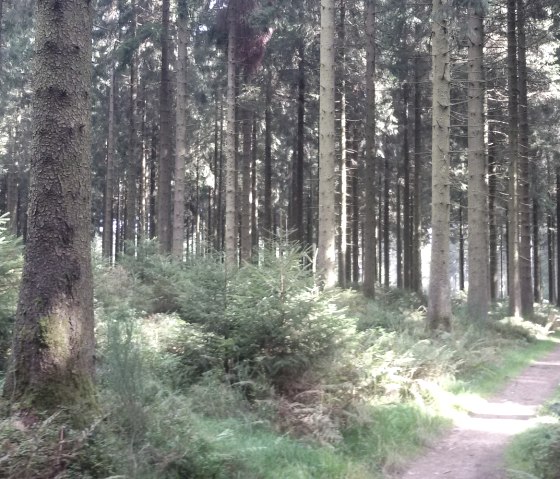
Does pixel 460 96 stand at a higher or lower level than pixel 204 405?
higher

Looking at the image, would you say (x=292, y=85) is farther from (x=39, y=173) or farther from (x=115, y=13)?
(x=39, y=173)

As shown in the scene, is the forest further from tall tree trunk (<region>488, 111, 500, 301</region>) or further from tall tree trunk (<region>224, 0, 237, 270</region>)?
tall tree trunk (<region>488, 111, 500, 301</region>)

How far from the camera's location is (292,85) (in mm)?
24609

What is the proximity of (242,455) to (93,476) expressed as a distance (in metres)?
1.46

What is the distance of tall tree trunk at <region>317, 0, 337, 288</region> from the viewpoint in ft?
42.6

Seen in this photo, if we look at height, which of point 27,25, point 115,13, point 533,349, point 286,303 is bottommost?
point 533,349

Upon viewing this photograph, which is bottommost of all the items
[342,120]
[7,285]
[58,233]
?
[7,285]

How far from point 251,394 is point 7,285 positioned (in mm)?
4002

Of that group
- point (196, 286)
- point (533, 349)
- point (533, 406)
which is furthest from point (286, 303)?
point (533, 349)

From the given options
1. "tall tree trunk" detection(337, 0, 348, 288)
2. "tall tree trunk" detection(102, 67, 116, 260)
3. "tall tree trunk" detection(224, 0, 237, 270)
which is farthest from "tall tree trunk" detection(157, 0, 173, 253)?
"tall tree trunk" detection(337, 0, 348, 288)

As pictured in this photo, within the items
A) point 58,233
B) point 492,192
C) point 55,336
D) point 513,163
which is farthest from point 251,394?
point 492,192

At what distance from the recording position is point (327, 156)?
13.1 m

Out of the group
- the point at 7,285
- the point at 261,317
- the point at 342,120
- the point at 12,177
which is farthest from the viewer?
the point at 12,177

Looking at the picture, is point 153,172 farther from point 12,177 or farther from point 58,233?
point 58,233
